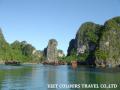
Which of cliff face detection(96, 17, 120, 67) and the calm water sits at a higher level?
cliff face detection(96, 17, 120, 67)

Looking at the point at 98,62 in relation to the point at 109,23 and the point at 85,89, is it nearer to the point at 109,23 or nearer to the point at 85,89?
the point at 109,23

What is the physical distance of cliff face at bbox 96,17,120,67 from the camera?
558 feet

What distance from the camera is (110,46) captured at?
179500 millimetres

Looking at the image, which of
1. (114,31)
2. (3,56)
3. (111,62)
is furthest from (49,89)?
(3,56)

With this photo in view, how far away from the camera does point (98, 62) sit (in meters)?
171

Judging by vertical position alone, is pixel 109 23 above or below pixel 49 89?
above

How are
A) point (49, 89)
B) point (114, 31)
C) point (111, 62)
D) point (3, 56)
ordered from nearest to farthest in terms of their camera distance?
point (49, 89) < point (111, 62) < point (114, 31) < point (3, 56)

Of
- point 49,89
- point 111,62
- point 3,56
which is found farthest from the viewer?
point 3,56

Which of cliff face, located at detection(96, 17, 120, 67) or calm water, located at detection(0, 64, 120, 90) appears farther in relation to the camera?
cliff face, located at detection(96, 17, 120, 67)

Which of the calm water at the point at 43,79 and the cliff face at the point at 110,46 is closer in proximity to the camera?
the calm water at the point at 43,79

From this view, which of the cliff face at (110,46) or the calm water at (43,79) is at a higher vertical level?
the cliff face at (110,46)

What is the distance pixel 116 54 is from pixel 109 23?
71.9 feet

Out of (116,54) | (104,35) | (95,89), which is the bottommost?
(95,89)

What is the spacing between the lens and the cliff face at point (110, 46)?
170125 millimetres
